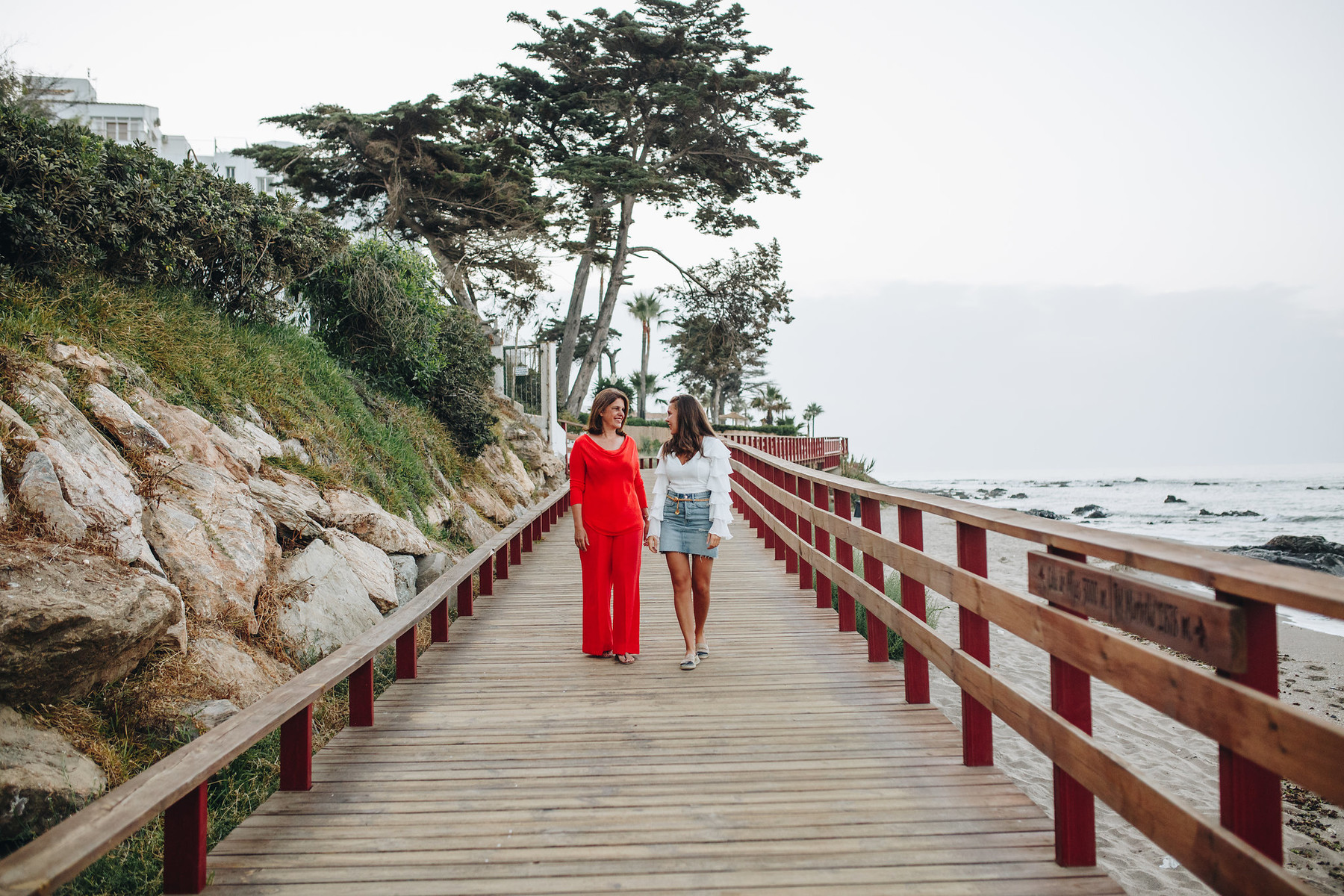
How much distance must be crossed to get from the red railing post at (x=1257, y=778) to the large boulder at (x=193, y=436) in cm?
566

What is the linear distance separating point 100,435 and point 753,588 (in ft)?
17.1

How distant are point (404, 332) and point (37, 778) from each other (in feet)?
29.0

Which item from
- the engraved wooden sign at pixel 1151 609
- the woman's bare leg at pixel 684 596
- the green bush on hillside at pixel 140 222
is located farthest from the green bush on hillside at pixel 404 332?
the engraved wooden sign at pixel 1151 609

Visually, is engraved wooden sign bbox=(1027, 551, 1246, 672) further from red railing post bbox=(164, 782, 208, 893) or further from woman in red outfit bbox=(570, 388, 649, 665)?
woman in red outfit bbox=(570, 388, 649, 665)

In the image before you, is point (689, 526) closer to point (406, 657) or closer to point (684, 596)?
point (684, 596)

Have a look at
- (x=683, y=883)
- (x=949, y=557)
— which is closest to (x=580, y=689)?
(x=683, y=883)

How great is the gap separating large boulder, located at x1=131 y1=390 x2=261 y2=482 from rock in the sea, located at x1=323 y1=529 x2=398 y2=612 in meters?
0.77

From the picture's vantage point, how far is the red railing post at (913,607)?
13.8ft

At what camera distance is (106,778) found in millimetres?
3264

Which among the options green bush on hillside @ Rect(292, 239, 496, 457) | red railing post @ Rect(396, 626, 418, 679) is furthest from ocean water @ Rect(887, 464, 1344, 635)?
red railing post @ Rect(396, 626, 418, 679)

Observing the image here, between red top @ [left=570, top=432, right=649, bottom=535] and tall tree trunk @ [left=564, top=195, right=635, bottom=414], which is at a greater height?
tall tree trunk @ [left=564, top=195, right=635, bottom=414]

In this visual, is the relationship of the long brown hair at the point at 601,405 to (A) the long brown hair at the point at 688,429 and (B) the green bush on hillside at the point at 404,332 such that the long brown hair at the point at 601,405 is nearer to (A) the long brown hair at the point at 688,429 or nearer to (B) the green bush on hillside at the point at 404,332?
(A) the long brown hair at the point at 688,429

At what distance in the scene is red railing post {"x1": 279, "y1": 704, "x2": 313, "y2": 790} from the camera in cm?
331

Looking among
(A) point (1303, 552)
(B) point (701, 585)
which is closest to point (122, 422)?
(B) point (701, 585)
